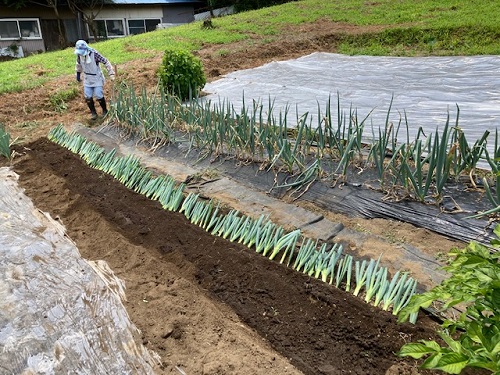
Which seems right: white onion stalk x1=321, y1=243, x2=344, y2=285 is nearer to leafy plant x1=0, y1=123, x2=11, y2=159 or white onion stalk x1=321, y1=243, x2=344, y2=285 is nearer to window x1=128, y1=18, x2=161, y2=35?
leafy plant x1=0, y1=123, x2=11, y2=159

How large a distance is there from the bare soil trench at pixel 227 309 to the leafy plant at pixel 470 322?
2.75 feet

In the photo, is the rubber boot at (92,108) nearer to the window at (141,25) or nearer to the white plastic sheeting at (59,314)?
the white plastic sheeting at (59,314)

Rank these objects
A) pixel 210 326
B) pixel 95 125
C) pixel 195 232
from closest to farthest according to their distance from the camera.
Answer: pixel 210 326 < pixel 195 232 < pixel 95 125

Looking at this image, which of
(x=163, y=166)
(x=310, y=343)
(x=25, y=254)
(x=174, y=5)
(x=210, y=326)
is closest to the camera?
(x=310, y=343)

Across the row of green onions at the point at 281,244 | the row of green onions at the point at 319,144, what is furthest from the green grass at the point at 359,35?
the row of green onions at the point at 281,244

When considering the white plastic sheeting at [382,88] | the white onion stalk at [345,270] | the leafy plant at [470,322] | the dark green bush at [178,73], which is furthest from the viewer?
the dark green bush at [178,73]

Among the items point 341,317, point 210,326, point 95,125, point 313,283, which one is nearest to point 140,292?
point 210,326

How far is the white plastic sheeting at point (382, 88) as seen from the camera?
4355 millimetres

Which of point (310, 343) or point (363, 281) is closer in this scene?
point (310, 343)

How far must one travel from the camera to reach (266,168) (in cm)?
356

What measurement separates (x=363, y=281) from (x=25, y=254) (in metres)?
2.03

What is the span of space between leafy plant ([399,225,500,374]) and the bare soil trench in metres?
0.84

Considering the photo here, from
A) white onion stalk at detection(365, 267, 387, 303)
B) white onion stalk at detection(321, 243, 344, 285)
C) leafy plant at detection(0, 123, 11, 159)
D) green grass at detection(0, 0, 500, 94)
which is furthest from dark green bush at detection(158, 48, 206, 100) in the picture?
white onion stalk at detection(365, 267, 387, 303)

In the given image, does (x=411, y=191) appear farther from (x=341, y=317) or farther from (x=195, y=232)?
(x=195, y=232)
